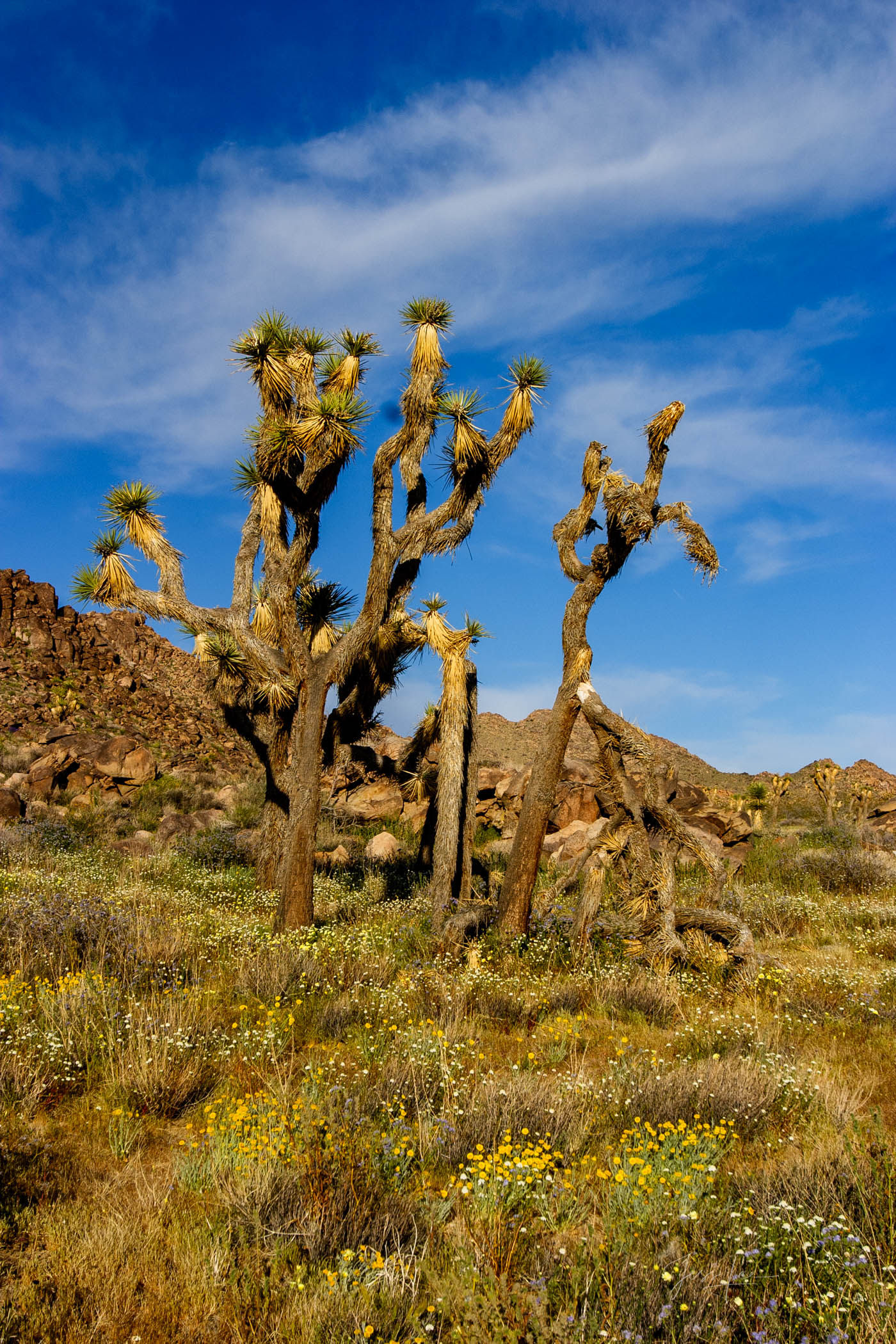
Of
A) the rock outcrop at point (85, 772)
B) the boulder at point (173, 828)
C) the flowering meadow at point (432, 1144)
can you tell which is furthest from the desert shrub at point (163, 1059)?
the rock outcrop at point (85, 772)

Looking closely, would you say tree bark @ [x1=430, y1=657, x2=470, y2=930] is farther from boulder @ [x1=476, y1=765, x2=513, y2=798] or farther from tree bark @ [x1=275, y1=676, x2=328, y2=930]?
boulder @ [x1=476, y1=765, x2=513, y2=798]

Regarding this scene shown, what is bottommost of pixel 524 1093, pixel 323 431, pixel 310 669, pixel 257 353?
pixel 524 1093

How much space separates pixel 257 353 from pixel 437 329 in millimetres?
2740

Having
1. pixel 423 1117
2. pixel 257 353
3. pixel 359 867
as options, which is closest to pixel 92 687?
pixel 359 867

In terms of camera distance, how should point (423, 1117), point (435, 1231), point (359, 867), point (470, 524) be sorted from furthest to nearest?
point (359, 867), point (470, 524), point (423, 1117), point (435, 1231)

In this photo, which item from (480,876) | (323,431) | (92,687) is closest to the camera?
(323,431)

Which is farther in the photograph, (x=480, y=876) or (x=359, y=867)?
(x=359, y=867)

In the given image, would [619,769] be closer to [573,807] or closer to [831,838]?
[573,807]

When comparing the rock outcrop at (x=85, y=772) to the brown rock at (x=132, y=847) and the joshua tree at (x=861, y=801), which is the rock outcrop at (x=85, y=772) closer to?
the brown rock at (x=132, y=847)

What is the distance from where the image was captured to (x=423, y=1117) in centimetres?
463

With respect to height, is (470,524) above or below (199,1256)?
above

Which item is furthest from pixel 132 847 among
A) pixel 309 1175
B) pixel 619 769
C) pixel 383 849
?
pixel 309 1175

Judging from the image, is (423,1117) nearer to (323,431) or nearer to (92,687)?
(323,431)

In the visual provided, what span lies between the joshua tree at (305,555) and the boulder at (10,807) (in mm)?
9086
